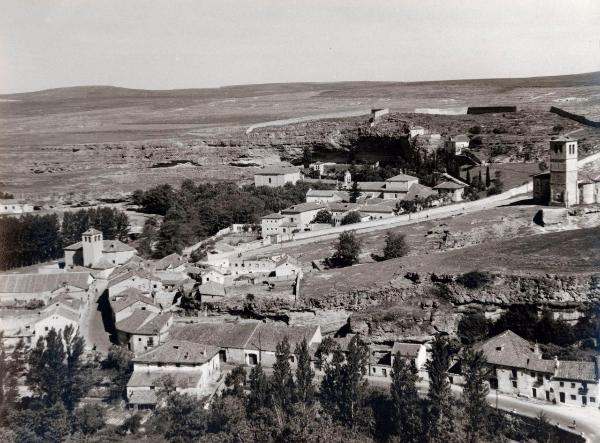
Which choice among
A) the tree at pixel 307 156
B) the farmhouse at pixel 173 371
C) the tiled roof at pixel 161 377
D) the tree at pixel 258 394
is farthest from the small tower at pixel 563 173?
the tree at pixel 307 156

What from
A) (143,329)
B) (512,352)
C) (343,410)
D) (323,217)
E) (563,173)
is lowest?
(343,410)

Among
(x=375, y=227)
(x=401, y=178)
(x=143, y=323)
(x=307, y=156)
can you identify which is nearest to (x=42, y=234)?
(x=143, y=323)

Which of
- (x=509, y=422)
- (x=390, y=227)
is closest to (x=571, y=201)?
(x=390, y=227)

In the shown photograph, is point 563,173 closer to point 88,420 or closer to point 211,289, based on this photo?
point 211,289

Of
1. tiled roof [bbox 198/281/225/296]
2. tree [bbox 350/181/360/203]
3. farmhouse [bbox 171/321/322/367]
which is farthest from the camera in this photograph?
tree [bbox 350/181/360/203]

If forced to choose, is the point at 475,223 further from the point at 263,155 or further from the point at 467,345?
the point at 263,155

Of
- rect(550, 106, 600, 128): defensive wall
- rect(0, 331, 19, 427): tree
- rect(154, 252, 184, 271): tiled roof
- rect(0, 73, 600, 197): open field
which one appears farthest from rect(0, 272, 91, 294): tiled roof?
rect(550, 106, 600, 128): defensive wall

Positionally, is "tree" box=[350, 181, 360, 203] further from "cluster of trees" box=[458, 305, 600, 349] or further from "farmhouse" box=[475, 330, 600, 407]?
"farmhouse" box=[475, 330, 600, 407]
